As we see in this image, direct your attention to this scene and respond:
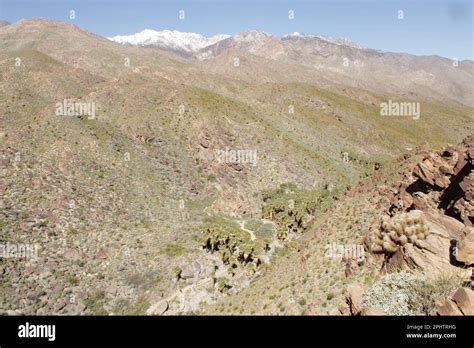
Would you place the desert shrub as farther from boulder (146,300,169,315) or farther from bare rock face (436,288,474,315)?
boulder (146,300,169,315)

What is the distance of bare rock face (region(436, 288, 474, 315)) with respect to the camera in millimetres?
10422

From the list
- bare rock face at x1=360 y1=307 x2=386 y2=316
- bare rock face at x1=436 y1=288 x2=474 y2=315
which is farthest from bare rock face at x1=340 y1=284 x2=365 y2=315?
bare rock face at x1=436 y1=288 x2=474 y2=315

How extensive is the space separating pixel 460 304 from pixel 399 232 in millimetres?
7450

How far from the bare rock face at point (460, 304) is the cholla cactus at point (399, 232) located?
5297 mm

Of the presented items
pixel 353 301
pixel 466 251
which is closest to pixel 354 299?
pixel 353 301

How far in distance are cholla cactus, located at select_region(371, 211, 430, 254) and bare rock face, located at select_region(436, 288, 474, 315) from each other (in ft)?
17.4

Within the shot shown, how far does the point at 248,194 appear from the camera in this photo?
152 feet

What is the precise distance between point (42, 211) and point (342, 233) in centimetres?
2600

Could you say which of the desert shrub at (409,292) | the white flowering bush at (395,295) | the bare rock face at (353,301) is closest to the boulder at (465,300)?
the desert shrub at (409,292)

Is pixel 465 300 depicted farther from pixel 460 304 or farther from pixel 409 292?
pixel 409 292

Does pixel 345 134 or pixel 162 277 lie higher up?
pixel 345 134
